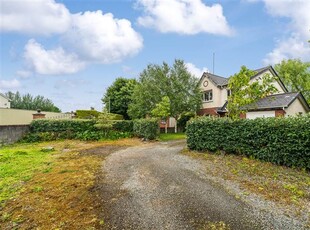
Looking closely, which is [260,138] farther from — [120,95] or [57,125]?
[120,95]

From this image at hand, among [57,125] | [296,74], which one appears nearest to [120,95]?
[57,125]

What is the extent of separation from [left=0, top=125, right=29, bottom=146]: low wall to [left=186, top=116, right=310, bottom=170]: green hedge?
13.3 meters

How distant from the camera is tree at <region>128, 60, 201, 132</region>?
75.4 feet

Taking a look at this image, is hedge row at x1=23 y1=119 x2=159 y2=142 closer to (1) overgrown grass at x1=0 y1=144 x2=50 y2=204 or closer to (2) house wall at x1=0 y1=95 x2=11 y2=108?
(1) overgrown grass at x1=0 y1=144 x2=50 y2=204

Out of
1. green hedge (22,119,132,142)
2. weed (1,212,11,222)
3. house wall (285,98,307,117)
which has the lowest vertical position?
weed (1,212,11,222)

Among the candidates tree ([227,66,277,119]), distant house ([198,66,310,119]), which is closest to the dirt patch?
tree ([227,66,277,119])

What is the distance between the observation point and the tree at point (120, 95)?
116 feet

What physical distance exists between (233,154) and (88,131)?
41.0ft

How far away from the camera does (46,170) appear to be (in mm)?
8102

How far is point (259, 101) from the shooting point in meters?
19.1

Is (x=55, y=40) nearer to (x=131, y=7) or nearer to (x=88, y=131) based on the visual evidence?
(x=131, y=7)

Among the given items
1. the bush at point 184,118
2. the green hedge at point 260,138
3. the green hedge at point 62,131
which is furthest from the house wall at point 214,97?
the green hedge at point 260,138

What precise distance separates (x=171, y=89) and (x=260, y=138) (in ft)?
48.6

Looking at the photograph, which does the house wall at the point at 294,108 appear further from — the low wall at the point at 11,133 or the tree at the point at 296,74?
the low wall at the point at 11,133
